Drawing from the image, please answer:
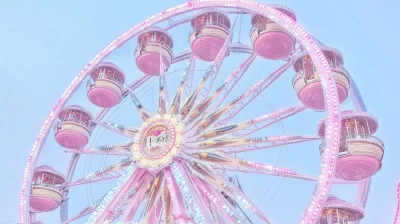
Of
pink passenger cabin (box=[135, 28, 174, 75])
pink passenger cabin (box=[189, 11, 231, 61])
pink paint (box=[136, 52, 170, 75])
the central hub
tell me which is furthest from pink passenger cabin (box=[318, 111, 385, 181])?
pink paint (box=[136, 52, 170, 75])

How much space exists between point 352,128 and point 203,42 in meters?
4.84

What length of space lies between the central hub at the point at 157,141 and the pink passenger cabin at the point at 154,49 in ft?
8.60

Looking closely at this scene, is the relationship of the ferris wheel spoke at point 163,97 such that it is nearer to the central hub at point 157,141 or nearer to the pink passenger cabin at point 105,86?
the central hub at point 157,141

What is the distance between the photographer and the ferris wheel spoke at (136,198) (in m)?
14.4

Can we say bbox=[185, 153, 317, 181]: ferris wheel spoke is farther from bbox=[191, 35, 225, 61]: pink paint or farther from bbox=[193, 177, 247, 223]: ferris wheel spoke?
bbox=[191, 35, 225, 61]: pink paint

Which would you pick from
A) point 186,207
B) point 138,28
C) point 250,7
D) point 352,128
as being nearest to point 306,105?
point 352,128

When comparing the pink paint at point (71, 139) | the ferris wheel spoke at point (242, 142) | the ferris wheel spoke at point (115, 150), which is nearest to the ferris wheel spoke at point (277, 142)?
the ferris wheel spoke at point (242, 142)

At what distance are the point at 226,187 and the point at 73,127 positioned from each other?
5673 mm

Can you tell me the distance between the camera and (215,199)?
13.9 meters

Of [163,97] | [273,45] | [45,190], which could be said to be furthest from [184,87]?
[45,190]

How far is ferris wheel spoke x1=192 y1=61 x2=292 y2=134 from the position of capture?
14.7 m

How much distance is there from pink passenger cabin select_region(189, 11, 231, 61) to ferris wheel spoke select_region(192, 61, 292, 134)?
142 centimetres

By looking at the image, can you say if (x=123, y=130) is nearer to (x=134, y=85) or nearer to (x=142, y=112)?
(x=142, y=112)

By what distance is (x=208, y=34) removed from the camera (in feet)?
53.8
